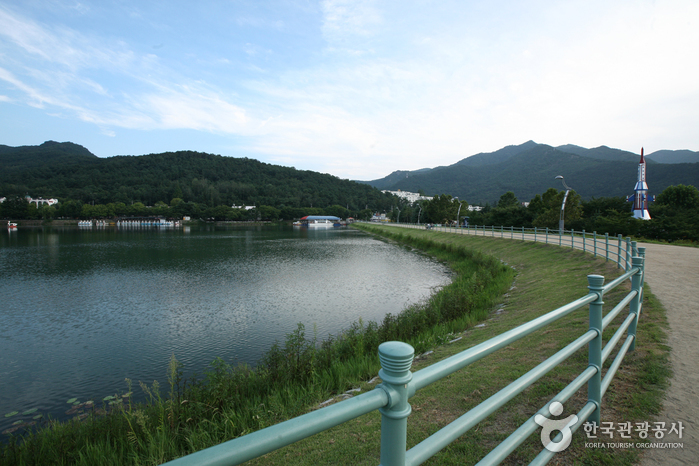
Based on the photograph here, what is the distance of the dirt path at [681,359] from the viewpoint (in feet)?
10.3

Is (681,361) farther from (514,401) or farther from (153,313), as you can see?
(153,313)

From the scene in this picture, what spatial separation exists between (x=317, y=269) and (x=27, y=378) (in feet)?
59.4

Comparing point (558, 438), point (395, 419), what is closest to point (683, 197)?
point (558, 438)

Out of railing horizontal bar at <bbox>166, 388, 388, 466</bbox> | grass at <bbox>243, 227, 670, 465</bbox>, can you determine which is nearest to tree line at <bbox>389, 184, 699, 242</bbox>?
grass at <bbox>243, 227, 670, 465</bbox>

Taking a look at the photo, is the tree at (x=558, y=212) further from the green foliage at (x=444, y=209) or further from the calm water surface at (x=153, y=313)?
the green foliage at (x=444, y=209)

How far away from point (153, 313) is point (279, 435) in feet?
52.7

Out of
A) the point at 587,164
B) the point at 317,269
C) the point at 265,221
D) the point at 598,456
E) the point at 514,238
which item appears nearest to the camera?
the point at 598,456

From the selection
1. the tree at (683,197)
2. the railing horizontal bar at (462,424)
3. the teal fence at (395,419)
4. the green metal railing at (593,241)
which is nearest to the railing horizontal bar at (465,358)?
the teal fence at (395,419)

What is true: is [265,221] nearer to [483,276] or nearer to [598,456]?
[483,276]

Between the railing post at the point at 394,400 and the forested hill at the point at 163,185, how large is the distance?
546 feet

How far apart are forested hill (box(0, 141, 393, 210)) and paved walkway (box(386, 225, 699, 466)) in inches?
6296

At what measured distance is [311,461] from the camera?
13.4ft

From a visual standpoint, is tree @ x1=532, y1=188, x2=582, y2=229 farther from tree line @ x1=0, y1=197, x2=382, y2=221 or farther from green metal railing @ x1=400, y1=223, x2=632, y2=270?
tree line @ x1=0, y1=197, x2=382, y2=221

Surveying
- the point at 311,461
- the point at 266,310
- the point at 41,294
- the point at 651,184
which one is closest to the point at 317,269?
the point at 266,310
